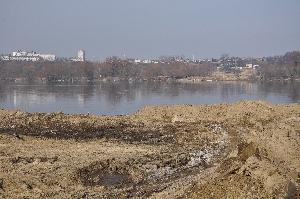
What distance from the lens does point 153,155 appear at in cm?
1400

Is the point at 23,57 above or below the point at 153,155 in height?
above

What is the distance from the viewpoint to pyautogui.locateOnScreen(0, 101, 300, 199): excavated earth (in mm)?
9281

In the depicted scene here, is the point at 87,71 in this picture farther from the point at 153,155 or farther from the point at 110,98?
the point at 153,155

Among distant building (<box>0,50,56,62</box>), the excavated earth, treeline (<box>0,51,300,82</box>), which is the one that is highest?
distant building (<box>0,50,56,62</box>)

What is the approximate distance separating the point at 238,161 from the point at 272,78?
303 ft

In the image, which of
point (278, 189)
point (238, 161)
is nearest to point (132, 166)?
point (238, 161)

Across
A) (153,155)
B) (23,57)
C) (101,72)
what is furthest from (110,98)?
(23,57)

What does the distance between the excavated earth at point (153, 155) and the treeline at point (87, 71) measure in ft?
250

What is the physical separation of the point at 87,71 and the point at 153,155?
89520 millimetres

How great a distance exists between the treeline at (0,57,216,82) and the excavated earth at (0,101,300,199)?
76.2 metres

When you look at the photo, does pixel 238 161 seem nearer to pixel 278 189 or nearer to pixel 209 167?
pixel 209 167

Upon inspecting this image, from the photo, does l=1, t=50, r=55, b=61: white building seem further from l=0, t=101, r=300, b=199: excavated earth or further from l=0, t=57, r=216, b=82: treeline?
l=0, t=101, r=300, b=199: excavated earth

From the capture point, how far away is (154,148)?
49.8 feet

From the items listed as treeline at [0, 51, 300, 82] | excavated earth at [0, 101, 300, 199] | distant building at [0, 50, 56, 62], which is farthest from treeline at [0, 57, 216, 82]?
excavated earth at [0, 101, 300, 199]
